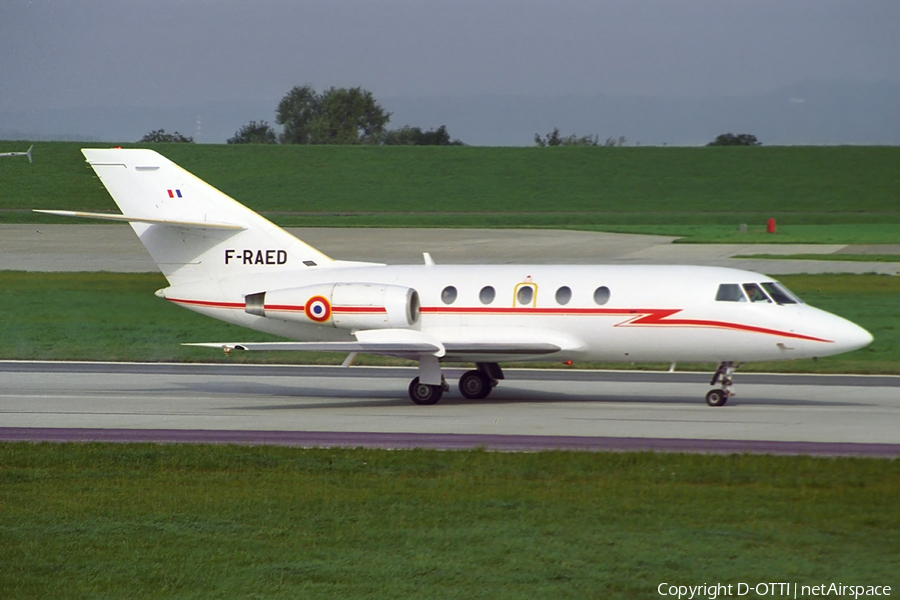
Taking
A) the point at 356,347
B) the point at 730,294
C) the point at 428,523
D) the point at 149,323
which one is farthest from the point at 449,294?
the point at 149,323

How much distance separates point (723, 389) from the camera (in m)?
23.0

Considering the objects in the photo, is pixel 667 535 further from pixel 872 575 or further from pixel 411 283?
pixel 411 283

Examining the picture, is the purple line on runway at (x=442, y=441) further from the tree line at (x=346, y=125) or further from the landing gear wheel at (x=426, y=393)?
the tree line at (x=346, y=125)

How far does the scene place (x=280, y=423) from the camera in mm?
21359

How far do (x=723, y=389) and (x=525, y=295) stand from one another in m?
4.60

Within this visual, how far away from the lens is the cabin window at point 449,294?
80.2ft

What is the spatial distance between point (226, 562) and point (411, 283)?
14.3 metres

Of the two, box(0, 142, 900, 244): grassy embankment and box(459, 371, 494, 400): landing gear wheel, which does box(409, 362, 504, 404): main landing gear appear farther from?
box(0, 142, 900, 244): grassy embankment

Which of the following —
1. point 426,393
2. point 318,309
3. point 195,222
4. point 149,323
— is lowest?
point 426,393

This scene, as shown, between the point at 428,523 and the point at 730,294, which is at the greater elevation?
the point at 730,294

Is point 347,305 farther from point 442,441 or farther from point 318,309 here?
point 442,441

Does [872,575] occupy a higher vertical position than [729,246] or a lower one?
lower

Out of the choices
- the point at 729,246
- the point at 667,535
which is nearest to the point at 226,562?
the point at 667,535

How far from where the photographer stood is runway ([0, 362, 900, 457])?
1894 centimetres
